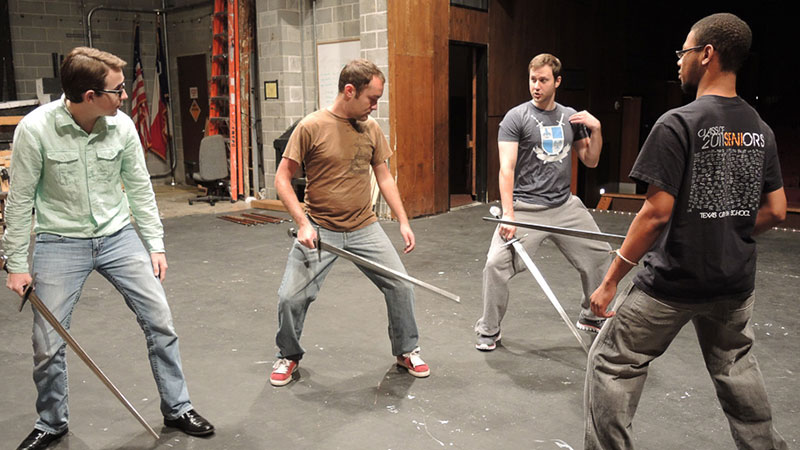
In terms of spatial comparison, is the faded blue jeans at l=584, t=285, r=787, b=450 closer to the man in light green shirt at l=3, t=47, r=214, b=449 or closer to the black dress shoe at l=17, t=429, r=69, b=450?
the man in light green shirt at l=3, t=47, r=214, b=449

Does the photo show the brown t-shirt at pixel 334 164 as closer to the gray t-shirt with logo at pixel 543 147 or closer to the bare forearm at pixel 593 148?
the gray t-shirt with logo at pixel 543 147

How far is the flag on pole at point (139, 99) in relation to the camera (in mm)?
11672

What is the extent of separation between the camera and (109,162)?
8.89ft

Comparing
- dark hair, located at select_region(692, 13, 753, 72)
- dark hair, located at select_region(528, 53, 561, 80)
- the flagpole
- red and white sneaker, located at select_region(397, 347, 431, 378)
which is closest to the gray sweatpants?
red and white sneaker, located at select_region(397, 347, 431, 378)

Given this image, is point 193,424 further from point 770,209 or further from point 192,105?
point 192,105

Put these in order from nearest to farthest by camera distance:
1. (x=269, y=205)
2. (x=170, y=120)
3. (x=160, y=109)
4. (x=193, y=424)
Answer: (x=193, y=424) → (x=269, y=205) → (x=160, y=109) → (x=170, y=120)

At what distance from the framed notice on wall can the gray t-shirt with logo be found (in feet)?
16.6

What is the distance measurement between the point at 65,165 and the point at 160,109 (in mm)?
10080

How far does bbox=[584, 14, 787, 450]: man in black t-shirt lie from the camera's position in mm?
2045

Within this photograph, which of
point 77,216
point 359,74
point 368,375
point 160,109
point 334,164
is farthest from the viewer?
point 160,109

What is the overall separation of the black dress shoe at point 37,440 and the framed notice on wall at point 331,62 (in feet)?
20.6

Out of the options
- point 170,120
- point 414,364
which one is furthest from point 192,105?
point 414,364

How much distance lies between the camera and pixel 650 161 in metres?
2.06

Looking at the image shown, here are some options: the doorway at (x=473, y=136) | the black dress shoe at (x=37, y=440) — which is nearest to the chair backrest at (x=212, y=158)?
the doorway at (x=473, y=136)
